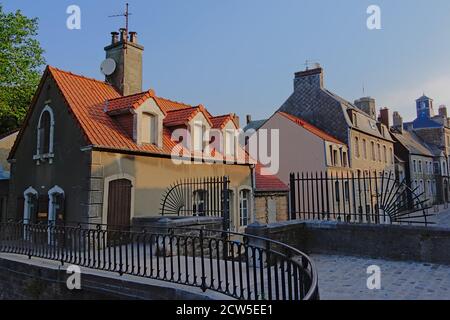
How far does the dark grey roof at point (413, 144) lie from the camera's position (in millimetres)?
39625

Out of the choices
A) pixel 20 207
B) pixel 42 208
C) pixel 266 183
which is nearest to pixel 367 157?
pixel 266 183

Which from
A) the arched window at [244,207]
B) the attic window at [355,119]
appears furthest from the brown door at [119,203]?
the attic window at [355,119]

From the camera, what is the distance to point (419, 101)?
58.7 meters

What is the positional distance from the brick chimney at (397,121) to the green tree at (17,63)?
39144mm

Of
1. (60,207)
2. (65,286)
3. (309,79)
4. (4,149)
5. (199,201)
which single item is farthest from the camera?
(309,79)

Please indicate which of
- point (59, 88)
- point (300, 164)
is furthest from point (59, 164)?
point (300, 164)

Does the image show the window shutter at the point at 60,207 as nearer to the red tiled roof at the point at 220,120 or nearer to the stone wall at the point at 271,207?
the red tiled roof at the point at 220,120

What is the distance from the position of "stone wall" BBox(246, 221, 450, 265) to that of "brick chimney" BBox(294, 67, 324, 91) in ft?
68.4

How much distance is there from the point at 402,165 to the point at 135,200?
34.9 meters

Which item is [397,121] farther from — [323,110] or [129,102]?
[129,102]

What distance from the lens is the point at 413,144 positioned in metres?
43.1

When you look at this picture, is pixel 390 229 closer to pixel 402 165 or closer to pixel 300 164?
pixel 300 164

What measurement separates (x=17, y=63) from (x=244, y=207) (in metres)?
16.7

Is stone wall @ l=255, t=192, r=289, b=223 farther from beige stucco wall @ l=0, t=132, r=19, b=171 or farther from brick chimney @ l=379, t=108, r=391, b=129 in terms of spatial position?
brick chimney @ l=379, t=108, r=391, b=129
